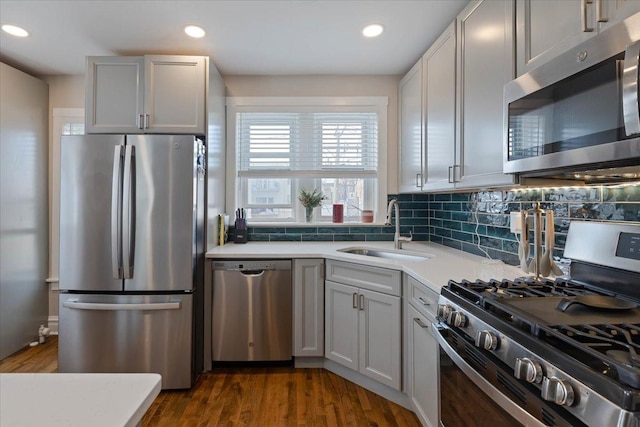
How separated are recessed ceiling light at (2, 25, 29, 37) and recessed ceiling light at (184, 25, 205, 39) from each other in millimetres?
1135

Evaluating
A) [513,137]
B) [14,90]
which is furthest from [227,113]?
[513,137]

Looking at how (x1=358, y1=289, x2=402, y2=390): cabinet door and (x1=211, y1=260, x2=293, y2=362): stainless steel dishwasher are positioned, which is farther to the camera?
(x1=211, y1=260, x2=293, y2=362): stainless steel dishwasher

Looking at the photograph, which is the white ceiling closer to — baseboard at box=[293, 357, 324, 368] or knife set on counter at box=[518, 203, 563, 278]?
knife set on counter at box=[518, 203, 563, 278]

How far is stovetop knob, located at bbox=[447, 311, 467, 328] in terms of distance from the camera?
3.91 feet

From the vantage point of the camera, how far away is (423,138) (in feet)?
8.15

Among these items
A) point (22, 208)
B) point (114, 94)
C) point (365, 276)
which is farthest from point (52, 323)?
point (365, 276)

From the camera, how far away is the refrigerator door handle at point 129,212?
89.0 inches

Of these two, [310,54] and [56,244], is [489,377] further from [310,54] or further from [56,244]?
[56,244]

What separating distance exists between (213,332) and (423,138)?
2.08 meters

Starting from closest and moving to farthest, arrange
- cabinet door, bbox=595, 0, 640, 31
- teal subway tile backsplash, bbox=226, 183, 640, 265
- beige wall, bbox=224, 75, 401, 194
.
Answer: cabinet door, bbox=595, 0, 640, 31, teal subway tile backsplash, bbox=226, 183, 640, 265, beige wall, bbox=224, 75, 401, 194

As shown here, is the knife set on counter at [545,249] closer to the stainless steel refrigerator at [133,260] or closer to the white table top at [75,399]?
the white table top at [75,399]

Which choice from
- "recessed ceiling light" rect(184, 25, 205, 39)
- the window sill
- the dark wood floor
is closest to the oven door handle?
the dark wood floor

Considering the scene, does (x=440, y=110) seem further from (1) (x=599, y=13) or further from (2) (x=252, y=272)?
(2) (x=252, y=272)

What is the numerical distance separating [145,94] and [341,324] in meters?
2.16
